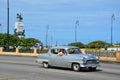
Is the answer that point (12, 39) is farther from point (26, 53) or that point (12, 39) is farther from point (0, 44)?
point (26, 53)

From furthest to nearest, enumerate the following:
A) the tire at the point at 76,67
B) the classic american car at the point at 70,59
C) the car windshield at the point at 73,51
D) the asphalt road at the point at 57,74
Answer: the car windshield at the point at 73,51 → the tire at the point at 76,67 → the classic american car at the point at 70,59 → the asphalt road at the point at 57,74

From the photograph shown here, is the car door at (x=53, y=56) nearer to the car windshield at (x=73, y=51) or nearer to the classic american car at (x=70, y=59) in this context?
the classic american car at (x=70, y=59)

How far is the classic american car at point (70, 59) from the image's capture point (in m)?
22.2

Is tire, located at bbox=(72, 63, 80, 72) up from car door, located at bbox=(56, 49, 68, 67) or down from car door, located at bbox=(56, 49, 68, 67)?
down

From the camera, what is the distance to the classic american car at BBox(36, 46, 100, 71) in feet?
72.8

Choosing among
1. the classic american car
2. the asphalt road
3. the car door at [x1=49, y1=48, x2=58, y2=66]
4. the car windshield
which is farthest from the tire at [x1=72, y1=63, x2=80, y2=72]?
the car door at [x1=49, y1=48, x2=58, y2=66]

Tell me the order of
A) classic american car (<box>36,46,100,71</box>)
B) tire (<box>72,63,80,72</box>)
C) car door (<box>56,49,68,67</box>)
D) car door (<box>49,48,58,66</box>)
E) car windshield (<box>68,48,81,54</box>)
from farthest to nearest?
car door (<box>49,48,58,66</box>) < car windshield (<box>68,48,81,54</box>) < car door (<box>56,49,68,67</box>) < tire (<box>72,63,80,72</box>) < classic american car (<box>36,46,100,71</box>)

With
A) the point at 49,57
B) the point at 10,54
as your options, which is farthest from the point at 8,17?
the point at 49,57

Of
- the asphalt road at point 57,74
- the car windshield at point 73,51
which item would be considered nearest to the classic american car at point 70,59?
the car windshield at point 73,51

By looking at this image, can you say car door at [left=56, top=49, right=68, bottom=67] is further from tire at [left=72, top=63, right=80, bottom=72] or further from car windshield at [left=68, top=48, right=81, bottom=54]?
tire at [left=72, top=63, right=80, bottom=72]

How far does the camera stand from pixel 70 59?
74.8 ft

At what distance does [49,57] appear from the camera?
2447 centimetres

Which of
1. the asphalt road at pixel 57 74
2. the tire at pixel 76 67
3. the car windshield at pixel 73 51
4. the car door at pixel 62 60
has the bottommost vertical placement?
the asphalt road at pixel 57 74

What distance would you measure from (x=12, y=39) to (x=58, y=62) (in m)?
56.5
